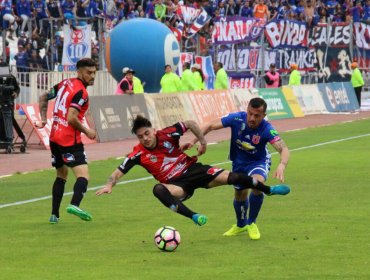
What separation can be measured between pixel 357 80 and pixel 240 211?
1373 inches

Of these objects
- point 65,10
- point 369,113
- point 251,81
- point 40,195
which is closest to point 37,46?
point 65,10

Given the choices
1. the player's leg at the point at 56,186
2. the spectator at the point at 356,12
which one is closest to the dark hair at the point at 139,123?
the player's leg at the point at 56,186

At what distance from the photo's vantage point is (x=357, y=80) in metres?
46.6

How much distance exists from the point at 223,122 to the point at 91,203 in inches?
176

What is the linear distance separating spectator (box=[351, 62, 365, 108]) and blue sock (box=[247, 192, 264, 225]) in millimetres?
34305

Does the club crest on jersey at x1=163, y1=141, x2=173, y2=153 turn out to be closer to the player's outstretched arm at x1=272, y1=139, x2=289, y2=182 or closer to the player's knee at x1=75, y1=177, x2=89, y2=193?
the player's outstretched arm at x1=272, y1=139, x2=289, y2=182

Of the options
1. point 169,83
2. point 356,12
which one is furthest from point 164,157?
point 356,12

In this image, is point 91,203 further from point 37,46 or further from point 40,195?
point 37,46

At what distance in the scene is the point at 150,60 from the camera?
38.4 meters

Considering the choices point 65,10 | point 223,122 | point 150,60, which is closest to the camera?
point 223,122

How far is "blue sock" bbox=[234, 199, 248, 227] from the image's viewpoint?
40.9ft

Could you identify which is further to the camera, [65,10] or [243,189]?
[65,10]

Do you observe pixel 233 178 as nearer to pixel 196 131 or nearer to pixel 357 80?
pixel 196 131

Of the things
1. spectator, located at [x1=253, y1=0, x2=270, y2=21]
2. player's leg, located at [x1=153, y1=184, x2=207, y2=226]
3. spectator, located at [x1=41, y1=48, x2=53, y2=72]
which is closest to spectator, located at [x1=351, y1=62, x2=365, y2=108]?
spectator, located at [x1=253, y1=0, x2=270, y2=21]
